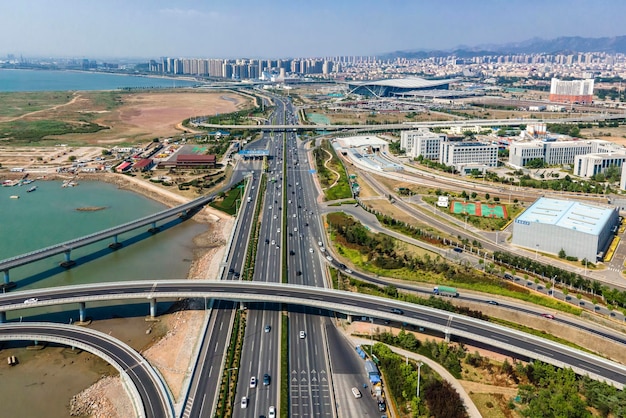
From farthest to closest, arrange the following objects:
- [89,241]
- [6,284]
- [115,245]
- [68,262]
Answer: [115,245], [89,241], [68,262], [6,284]

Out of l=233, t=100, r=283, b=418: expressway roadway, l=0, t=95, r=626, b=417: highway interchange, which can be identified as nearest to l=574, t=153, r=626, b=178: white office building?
l=0, t=95, r=626, b=417: highway interchange

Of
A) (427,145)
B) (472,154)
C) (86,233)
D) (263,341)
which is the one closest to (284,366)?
(263,341)

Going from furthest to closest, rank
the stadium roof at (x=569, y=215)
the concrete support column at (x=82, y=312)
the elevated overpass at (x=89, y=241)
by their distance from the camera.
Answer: the stadium roof at (x=569, y=215), the elevated overpass at (x=89, y=241), the concrete support column at (x=82, y=312)

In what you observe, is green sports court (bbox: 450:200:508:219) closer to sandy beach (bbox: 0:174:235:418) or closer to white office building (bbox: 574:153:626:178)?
white office building (bbox: 574:153:626:178)

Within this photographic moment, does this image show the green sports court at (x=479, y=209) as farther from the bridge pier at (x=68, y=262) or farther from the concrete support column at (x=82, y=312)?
the bridge pier at (x=68, y=262)

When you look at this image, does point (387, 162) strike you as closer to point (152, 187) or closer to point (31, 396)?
point (152, 187)

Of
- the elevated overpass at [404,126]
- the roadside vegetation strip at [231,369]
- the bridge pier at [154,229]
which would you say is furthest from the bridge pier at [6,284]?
the elevated overpass at [404,126]

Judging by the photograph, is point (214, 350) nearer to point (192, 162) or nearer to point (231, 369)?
point (231, 369)
